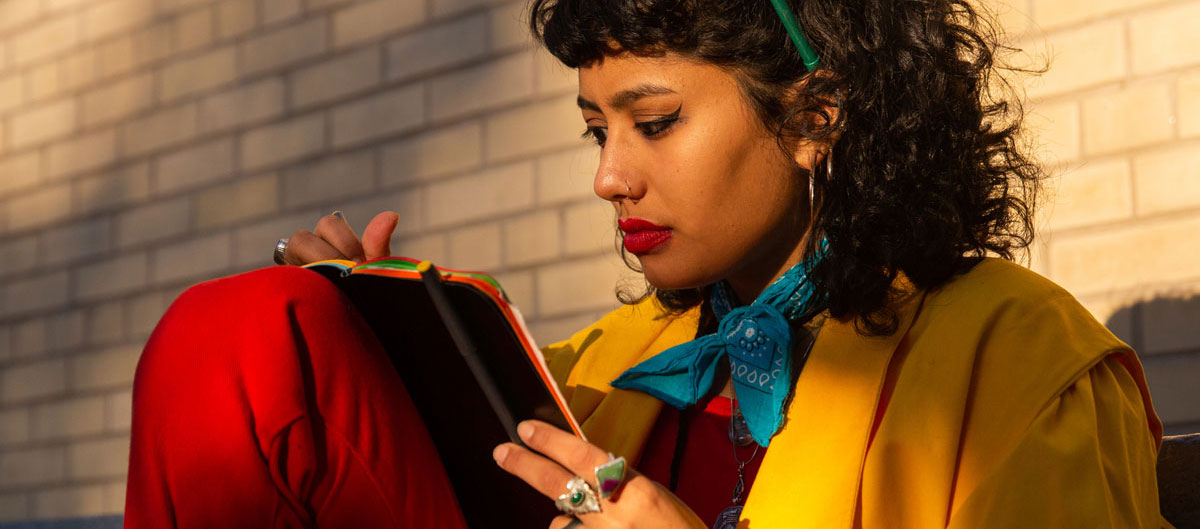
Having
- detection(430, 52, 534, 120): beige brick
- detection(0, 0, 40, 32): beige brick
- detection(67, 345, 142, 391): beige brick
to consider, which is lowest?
detection(67, 345, 142, 391): beige brick

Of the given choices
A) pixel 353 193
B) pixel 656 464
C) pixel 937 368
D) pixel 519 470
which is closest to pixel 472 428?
pixel 519 470

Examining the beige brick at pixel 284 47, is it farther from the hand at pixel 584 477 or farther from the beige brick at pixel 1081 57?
the hand at pixel 584 477

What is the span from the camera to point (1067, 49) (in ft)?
9.23

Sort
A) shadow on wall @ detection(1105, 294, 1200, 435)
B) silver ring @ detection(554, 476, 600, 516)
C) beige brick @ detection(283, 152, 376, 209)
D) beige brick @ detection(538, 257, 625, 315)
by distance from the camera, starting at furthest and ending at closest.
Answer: beige brick @ detection(283, 152, 376, 209), beige brick @ detection(538, 257, 625, 315), shadow on wall @ detection(1105, 294, 1200, 435), silver ring @ detection(554, 476, 600, 516)

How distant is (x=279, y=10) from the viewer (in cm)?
457

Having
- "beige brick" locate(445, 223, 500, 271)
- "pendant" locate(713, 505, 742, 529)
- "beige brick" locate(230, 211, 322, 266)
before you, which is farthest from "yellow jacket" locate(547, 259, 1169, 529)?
"beige brick" locate(230, 211, 322, 266)

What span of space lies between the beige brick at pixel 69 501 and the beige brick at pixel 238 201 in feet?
3.49

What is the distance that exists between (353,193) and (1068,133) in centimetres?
233

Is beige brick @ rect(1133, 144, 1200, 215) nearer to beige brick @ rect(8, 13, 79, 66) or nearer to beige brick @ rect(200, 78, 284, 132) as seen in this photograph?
beige brick @ rect(200, 78, 284, 132)

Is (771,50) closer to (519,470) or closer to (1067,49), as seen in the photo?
(519,470)

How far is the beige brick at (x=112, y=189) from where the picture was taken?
4.94 m

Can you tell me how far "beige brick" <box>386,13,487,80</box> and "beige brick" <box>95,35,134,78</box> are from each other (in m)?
1.39

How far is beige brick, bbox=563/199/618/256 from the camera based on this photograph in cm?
365

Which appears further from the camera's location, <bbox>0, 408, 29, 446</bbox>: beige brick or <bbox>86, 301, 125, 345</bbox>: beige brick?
<bbox>0, 408, 29, 446</bbox>: beige brick
